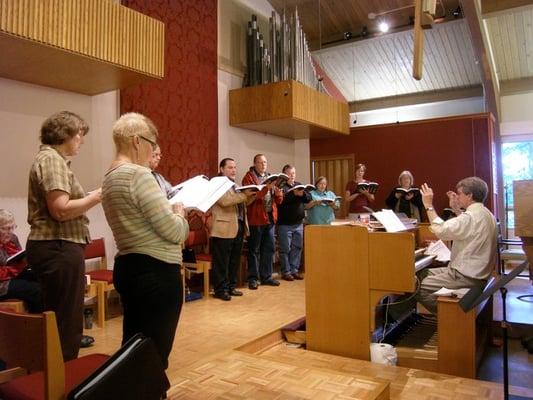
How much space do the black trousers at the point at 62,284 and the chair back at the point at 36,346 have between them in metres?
0.39

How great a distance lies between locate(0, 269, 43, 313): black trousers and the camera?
273 cm

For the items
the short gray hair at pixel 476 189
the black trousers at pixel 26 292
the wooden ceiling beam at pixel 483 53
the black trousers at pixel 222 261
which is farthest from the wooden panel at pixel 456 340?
the wooden ceiling beam at pixel 483 53

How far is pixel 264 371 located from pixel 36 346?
1300 mm

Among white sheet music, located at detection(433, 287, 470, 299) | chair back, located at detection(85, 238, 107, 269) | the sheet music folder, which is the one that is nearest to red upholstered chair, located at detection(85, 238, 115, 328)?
chair back, located at detection(85, 238, 107, 269)

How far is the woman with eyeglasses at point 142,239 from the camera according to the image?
4.73ft

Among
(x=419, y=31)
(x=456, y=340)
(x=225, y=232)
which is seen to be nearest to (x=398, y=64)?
(x=225, y=232)

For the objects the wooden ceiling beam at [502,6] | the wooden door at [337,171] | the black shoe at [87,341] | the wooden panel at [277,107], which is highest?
the wooden ceiling beam at [502,6]

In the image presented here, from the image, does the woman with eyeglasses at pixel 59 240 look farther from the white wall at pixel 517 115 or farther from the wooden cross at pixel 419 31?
the white wall at pixel 517 115

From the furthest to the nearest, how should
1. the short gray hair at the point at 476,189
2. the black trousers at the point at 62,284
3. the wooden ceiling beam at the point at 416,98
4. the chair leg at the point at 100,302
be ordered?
1. the wooden ceiling beam at the point at 416,98
2. the chair leg at the point at 100,302
3. the short gray hair at the point at 476,189
4. the black trousers at the point at 62,284

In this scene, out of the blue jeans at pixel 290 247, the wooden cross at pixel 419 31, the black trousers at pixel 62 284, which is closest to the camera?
the black trousers at pixel 62 284

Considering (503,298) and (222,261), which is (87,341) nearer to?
(222,261)

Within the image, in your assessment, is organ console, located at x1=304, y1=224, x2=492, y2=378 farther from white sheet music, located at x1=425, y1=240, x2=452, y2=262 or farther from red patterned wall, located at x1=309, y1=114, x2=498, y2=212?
red patterned wall, located at x1=309, y1=114, x2=498, y2=212

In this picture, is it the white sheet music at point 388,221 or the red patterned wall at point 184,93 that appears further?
the red patterned wall at point 184,93

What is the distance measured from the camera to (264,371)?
2.25m
